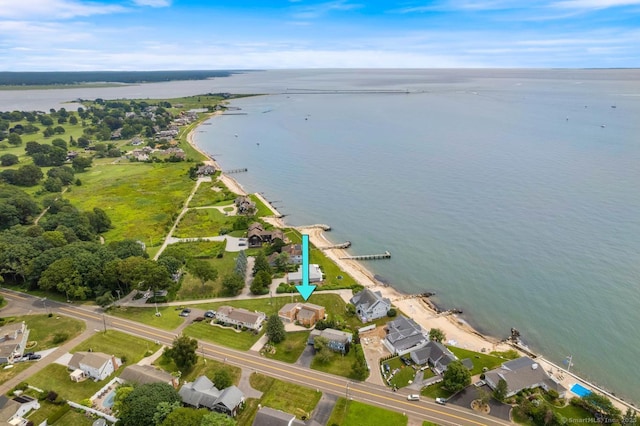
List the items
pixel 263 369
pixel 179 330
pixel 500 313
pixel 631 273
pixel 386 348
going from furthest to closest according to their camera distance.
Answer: pixel 631 273 < pixel 500 313 < pixel 179 330 < pixel 386 348 < pixel 263 369

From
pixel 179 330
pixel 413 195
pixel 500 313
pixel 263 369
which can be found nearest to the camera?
pixel 263 369

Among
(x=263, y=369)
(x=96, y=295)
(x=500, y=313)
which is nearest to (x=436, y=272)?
(x=500, y=313)

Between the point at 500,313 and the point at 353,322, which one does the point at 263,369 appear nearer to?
the point at 353,322

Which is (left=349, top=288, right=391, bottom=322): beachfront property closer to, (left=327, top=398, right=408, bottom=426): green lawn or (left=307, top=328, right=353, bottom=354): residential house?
(left=307, top=328, right=353, bottom=354): residential house

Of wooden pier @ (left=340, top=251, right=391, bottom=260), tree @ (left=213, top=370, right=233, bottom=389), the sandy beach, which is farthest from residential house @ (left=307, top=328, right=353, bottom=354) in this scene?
wooden pier @ (left=340, top=251, right=391, bottom=260)

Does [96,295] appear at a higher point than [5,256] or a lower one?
lower

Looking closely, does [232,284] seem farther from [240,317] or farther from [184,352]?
[184,352]

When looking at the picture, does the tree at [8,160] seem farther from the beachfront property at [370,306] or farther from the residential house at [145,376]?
the beachfront property at [370,306]
